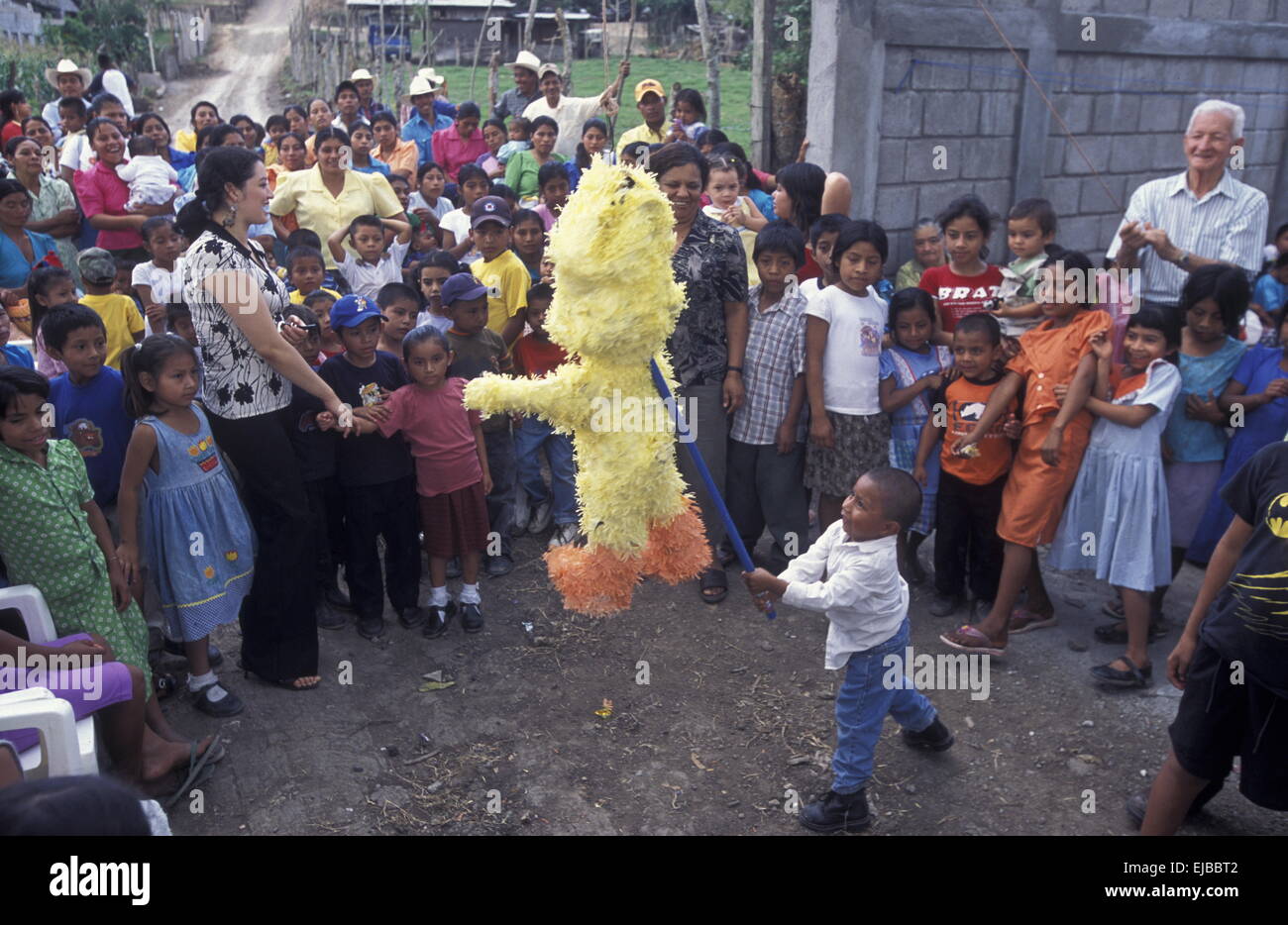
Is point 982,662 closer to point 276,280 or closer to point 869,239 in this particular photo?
point 869,239

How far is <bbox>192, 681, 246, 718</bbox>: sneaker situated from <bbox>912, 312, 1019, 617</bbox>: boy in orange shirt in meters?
2.71

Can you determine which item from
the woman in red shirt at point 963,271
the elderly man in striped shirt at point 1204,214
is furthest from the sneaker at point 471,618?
the elderly man in striped shirt at point 1204,214

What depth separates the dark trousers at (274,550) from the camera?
10.6ft

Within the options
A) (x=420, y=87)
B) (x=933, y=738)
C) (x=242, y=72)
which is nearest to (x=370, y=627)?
(x=933, y=738)

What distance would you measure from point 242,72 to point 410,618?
28808mm

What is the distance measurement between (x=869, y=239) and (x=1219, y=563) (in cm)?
196

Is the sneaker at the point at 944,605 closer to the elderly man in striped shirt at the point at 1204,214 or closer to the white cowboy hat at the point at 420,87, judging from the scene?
the elderly man in striped shirt at the point at 1204,214

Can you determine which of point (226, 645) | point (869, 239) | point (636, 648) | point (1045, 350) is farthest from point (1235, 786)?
point (226, 645)

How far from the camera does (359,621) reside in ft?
12.8

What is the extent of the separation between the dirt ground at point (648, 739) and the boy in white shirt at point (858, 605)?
0.18m

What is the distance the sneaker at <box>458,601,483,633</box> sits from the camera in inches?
155

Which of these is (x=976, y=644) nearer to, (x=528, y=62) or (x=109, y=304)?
(x=109, y=304)

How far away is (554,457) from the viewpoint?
4730 mm

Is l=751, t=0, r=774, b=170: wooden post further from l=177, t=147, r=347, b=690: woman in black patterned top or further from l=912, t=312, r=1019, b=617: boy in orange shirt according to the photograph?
l=177, t=147, r=347, b=690: woman in black patterned top
